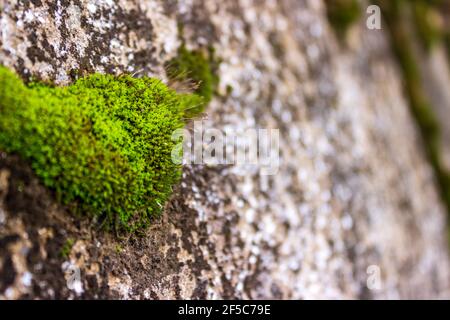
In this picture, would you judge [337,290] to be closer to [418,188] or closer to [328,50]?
[328,50]

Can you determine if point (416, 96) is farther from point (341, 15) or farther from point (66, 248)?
point (66, 248)

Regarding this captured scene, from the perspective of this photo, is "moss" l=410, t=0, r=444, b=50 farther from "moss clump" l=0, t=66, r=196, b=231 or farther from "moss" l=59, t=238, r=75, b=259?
"moss" l=59, t=238, r=75, b=259

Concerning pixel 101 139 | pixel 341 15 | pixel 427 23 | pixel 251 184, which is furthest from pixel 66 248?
pixel 427 23

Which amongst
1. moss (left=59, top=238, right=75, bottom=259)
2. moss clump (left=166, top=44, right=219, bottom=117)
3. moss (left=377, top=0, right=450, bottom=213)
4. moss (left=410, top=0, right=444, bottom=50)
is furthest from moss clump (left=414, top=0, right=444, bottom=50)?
moss (left=59, top=238, right=75, bottom=259)

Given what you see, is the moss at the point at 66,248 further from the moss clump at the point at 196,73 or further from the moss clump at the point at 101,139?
the moss clump at the point at 196,73

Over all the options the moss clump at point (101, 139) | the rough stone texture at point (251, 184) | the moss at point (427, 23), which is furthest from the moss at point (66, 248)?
the moss at point (427, 23)
